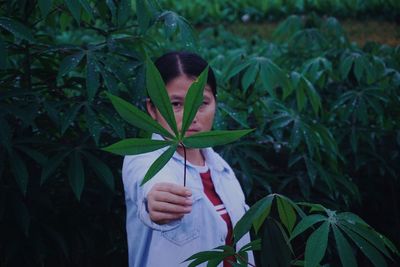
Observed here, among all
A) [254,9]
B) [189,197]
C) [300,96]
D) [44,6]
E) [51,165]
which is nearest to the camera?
[189,197]

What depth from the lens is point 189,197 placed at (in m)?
0.86

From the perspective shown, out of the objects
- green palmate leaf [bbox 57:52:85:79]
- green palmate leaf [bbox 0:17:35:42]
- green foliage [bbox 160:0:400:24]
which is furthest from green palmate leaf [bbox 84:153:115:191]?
green foliage [bbox 160:0:400:24]

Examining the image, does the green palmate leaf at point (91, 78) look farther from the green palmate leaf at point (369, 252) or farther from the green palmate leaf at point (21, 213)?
the green palmate leaf at point (369, 252)

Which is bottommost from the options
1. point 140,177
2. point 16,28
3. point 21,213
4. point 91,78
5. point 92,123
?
point 21,213

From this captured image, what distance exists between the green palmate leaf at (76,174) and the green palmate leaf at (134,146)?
1.70 ft

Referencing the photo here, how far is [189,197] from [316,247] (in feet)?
1.05

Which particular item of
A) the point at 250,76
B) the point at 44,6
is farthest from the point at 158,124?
the point at 250,76

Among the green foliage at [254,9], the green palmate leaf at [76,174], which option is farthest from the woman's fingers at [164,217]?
the green foliage at [254,9]

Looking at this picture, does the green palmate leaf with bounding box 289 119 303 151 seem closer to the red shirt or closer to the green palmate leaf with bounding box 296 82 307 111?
the green palmate leaf with bounding box 296 82 307 111

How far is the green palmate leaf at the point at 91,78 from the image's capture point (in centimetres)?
110

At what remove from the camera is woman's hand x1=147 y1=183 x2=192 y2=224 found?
2.20 feet

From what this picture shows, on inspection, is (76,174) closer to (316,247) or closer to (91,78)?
(91,78)

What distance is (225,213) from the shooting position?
100 centimetres

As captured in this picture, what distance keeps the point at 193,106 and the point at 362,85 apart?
4.80ft
